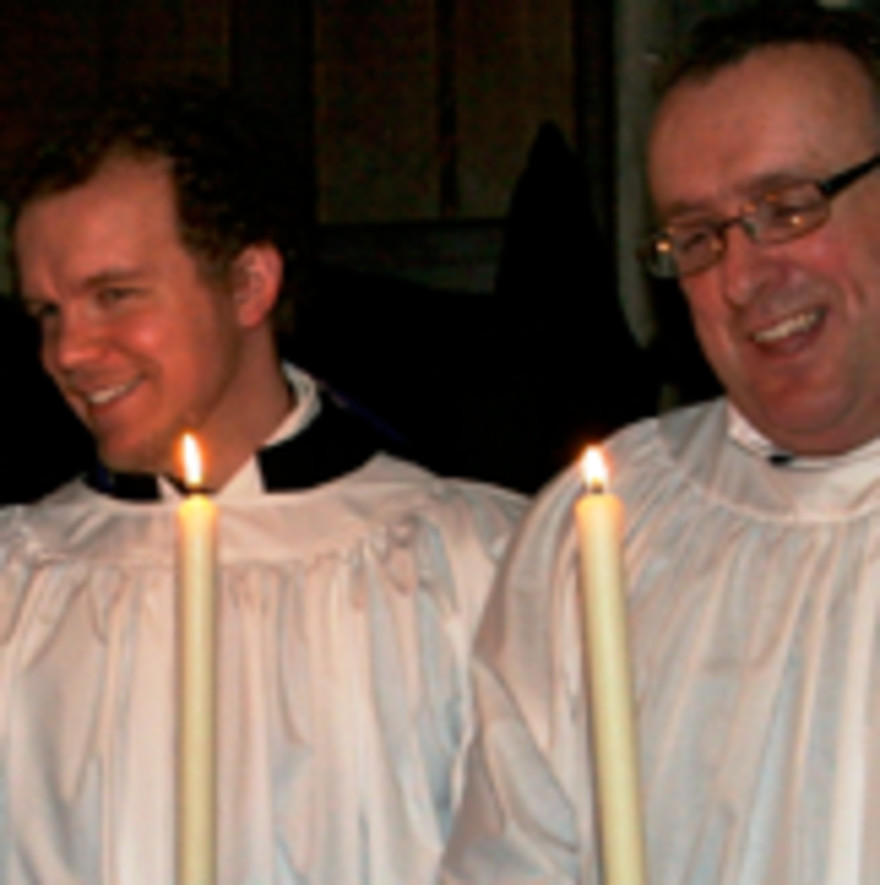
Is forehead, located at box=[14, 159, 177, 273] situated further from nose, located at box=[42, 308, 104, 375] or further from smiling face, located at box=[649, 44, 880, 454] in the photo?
smiling face, located at box=[649, 44, 880, 454]

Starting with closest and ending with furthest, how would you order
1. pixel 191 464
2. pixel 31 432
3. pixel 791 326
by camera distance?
pixel 191 464, pixel 791 326, pixel 31 432

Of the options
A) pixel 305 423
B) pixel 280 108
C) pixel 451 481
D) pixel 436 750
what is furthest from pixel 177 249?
pixel 280 108

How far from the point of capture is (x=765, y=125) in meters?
2.29

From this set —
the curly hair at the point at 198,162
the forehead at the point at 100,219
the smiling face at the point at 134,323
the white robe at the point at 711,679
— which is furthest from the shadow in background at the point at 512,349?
the white robe at the point at 711,679

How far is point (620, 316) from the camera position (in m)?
3.77

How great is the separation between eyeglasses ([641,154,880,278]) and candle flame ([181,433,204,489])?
2.89 ft

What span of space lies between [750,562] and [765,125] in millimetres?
570

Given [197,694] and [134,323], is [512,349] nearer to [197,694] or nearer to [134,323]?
[134,323]

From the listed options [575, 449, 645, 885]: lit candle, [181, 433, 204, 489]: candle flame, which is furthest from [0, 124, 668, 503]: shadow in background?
[575, 449, 645, 885]: lit candle

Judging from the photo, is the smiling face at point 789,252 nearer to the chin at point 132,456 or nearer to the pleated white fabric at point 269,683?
the pleated white fabric at point 269,683

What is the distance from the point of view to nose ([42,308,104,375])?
8.87ft

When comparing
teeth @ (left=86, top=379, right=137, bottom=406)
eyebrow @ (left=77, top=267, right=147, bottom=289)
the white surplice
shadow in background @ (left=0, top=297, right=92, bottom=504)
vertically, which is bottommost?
the white surplice

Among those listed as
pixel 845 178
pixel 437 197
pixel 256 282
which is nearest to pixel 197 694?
pixel 845 178

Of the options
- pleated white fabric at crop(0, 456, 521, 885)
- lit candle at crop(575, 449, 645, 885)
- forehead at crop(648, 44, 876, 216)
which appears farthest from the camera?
pleated white fabric at crop(0, 456, 521, 885)
